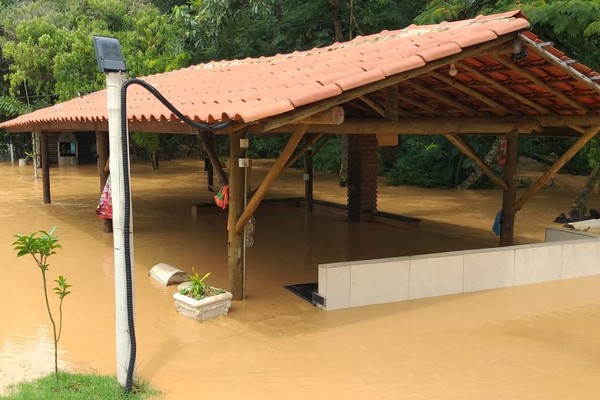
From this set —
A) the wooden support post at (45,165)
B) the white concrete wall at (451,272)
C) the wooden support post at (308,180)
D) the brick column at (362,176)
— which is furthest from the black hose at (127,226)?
the wooden support post at (45,165)

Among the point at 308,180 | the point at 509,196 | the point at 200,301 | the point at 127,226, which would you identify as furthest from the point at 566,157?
the point at 127,226

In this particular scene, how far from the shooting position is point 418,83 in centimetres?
867

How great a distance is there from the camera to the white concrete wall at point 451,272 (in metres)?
6.98

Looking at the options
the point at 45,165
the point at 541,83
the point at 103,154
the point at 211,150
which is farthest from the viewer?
the point at 45,165

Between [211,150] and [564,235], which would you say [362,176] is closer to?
[564,235]

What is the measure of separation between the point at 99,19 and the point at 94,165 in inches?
278

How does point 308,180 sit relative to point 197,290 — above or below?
above

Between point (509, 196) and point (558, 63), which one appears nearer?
point (558, 63)

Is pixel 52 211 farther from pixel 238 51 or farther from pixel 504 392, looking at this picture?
pixel 504 392

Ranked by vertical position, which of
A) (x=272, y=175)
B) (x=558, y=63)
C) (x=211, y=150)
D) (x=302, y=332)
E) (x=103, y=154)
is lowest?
(x=302, y=332)

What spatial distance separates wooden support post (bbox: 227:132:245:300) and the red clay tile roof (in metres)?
0.61

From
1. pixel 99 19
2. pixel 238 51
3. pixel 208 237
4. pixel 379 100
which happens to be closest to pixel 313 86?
pixel 379 100

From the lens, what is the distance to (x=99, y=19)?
26938 mm

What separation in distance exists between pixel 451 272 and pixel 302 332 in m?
2.44
